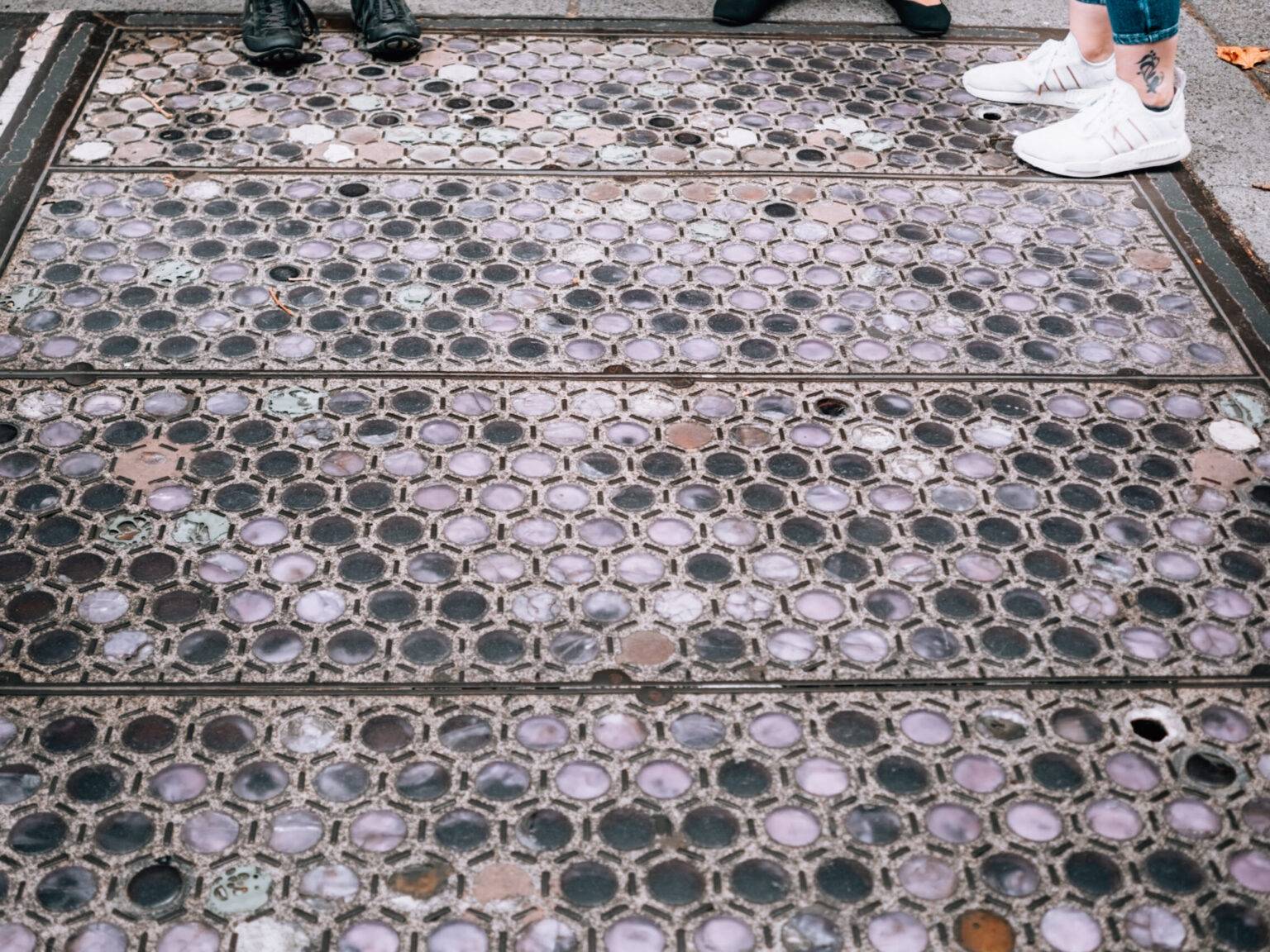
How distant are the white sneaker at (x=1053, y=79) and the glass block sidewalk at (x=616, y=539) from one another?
9 centimetres

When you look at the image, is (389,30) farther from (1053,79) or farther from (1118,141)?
(1118,141)

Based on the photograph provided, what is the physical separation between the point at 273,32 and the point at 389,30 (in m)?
0.24

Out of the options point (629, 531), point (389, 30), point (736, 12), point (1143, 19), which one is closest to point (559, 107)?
point (389, 30)

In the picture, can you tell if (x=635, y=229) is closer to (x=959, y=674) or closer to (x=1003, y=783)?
(x=959, y=674)

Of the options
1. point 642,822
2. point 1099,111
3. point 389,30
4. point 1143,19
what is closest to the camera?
point 642,822

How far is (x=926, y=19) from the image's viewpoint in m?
3.08

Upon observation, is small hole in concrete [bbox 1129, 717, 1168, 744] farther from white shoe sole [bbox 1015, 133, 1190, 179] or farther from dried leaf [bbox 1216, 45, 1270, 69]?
dried leaf [bbox 1216, 45, 1270, 69]

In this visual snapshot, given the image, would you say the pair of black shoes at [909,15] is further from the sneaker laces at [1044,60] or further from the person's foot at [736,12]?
the sneaker laces at [1044,60]

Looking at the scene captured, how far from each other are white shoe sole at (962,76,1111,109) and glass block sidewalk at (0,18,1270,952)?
79 millimetres

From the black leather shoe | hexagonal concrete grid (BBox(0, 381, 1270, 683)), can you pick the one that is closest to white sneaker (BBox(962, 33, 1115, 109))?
the black leather shoe

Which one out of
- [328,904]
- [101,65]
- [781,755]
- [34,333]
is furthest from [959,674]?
[101,65]

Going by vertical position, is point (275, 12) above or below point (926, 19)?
above

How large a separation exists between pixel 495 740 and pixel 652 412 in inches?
25.2

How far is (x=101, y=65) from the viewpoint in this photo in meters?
2.88
